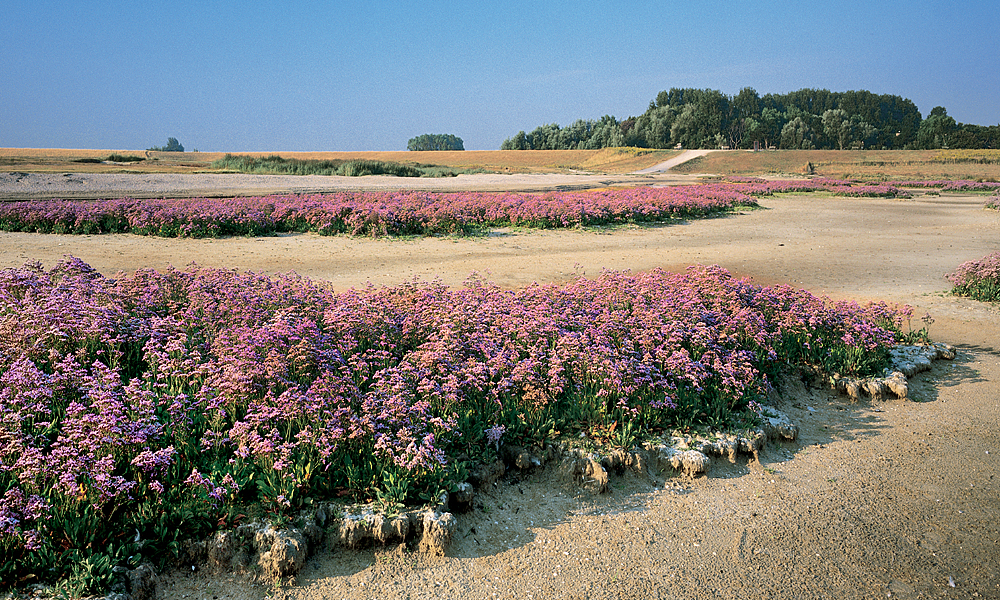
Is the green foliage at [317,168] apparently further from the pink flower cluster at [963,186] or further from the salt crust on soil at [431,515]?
the salt crust on soil at [431,515]

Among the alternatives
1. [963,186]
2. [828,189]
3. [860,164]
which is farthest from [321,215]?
[860,164]

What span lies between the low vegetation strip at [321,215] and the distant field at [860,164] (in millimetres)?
53235

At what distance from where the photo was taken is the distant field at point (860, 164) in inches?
2702

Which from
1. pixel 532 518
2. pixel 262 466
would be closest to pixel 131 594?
pixel 262 466

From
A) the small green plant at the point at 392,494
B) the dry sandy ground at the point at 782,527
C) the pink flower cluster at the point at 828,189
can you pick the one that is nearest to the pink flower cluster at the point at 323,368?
the small green plant at the point at 392,494

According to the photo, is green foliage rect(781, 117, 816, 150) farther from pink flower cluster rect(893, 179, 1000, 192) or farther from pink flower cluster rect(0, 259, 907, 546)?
pink flower cluster rect(0, 259, 907, 546)

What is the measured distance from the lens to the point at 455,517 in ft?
15.8

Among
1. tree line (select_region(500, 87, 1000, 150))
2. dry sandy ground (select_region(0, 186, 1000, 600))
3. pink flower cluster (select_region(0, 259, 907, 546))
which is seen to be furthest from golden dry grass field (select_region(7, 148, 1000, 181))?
dry sandy ground (select_region(0, 186, 1000, 600))

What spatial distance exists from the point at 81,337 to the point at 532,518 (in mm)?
4964

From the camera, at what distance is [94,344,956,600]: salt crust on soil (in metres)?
4.10

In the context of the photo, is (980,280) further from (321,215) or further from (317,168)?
(317,168)

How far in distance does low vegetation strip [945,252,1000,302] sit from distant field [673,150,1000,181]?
58.9 m

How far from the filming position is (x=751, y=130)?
126 m

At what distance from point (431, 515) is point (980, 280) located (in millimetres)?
13309
